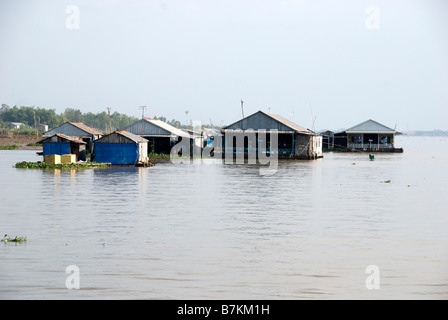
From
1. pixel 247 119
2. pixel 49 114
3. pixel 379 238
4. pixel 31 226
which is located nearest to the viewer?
pixel 379 238

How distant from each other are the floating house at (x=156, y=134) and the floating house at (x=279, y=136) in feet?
19.9

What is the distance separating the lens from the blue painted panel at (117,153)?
2092 inches

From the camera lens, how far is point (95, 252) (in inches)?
639

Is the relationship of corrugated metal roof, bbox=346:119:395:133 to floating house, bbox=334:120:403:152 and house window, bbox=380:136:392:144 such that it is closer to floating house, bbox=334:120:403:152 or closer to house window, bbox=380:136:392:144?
floating house, bbox=334:120:403:152

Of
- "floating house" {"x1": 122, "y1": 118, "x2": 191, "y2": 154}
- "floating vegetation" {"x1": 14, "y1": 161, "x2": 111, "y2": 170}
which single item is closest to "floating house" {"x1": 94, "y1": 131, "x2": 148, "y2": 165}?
"floating vegetation" {"x1": 14, "y1": 161, "x2": 111, "y2": 170}

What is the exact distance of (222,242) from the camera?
→ 59.0 feet

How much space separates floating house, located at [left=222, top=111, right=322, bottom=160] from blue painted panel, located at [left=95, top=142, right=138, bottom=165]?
1730 cm

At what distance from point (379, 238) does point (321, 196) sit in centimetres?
1270

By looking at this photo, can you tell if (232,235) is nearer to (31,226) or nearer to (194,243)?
(194,243)

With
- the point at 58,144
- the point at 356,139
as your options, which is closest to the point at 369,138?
the point at 356,139

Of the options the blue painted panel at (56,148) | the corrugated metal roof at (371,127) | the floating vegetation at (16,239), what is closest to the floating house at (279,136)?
the blue painted panel at (56,148)

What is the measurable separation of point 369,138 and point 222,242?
283ft

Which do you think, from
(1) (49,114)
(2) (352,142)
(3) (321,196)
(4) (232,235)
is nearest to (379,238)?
(4) (232,235)

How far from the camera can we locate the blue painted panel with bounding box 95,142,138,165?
174ft
